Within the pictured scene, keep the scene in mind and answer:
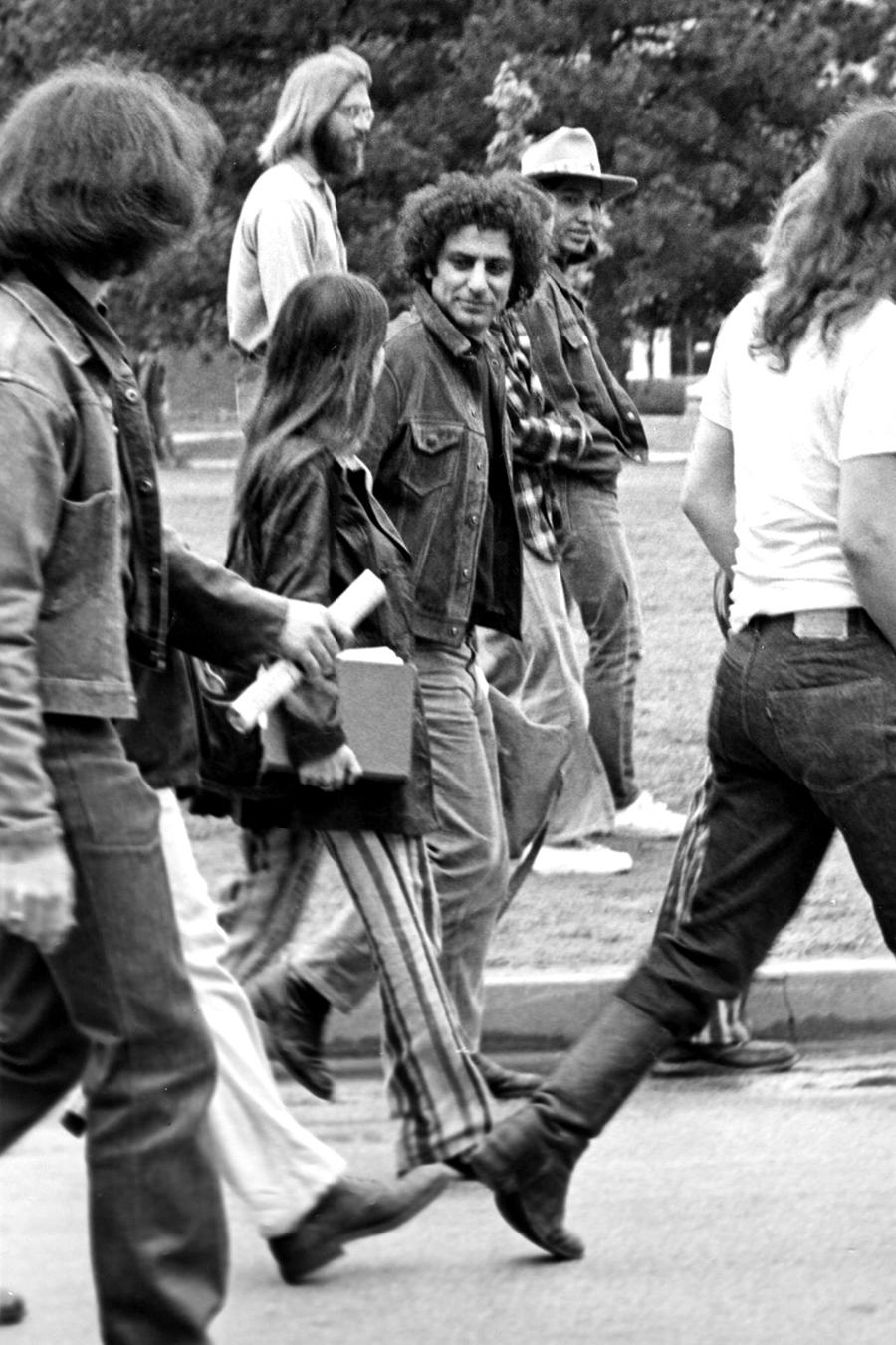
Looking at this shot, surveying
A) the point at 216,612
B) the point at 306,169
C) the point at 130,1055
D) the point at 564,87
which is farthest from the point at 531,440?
the point at 564,87

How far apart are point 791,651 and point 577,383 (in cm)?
335

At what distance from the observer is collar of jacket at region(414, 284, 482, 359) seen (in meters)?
5.49

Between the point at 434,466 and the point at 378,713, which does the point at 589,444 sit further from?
the point at 378,713

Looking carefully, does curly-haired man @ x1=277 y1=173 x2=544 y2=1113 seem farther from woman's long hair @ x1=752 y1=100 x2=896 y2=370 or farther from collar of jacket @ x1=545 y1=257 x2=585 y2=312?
collar of jacket @ x1=545 y1=257 x2=585 y2=312

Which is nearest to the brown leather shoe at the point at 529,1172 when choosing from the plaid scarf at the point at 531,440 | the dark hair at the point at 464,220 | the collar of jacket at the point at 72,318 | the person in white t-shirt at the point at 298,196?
the collar of jacket at the point at 72,318

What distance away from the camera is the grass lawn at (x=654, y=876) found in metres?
6.79

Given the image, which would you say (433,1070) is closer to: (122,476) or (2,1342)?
(2,1342)

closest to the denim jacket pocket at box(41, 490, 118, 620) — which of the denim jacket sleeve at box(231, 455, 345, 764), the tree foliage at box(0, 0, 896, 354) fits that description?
the denim jacket sleeve at box(231, 455, 345, 764)

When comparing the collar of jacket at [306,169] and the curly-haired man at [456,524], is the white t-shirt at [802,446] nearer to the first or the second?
the curly-haired man at [456,524]

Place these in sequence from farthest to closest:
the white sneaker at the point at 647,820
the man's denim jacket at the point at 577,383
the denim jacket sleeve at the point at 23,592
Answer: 1. the white sneaker at the point at 647,820
2. the man's denim jacket at the point at 577,383
3. the denim jacket sleeve at the point at 23,592

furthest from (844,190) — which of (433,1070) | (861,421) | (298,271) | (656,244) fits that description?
(656,244)

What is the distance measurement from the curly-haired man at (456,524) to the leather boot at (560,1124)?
76 centimetres

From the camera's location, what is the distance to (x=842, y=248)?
4.40 metres

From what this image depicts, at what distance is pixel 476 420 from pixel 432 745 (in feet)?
2.40
